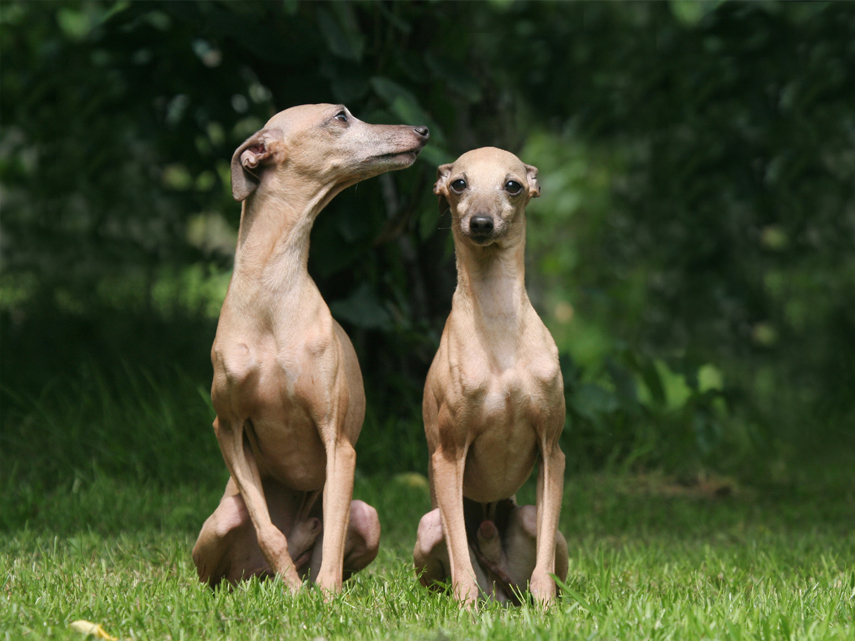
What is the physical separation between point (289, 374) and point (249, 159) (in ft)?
2.70

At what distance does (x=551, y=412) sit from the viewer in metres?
3.18

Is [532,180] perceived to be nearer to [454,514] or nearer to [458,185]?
[458,185]

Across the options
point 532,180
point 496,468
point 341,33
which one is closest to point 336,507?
point 496,468

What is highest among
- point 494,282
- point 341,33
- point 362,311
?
point 341,33

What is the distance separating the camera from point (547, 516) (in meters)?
3.20

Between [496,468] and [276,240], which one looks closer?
[496,468]

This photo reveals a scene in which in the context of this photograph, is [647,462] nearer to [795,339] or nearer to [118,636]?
[795,339]

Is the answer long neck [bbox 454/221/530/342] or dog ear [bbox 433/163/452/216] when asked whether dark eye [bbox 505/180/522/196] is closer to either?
long neck [bbox 454/221/530/342]

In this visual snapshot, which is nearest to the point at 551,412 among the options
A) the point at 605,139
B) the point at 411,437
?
the point at 411,437

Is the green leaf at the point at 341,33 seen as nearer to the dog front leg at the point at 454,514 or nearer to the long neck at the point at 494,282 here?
the long neck at the point at 494,282

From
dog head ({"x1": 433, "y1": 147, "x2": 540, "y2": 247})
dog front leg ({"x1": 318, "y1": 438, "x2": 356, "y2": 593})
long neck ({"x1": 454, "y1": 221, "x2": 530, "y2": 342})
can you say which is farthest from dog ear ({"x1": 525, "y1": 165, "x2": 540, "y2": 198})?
dog front leg ({"x1": 318, "y1": 438, "x2": 356, "y2": 593})

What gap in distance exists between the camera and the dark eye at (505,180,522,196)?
3199 mm

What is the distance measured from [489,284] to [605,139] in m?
5.79

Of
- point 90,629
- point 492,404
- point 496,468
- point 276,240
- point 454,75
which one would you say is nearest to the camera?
point 90,629
